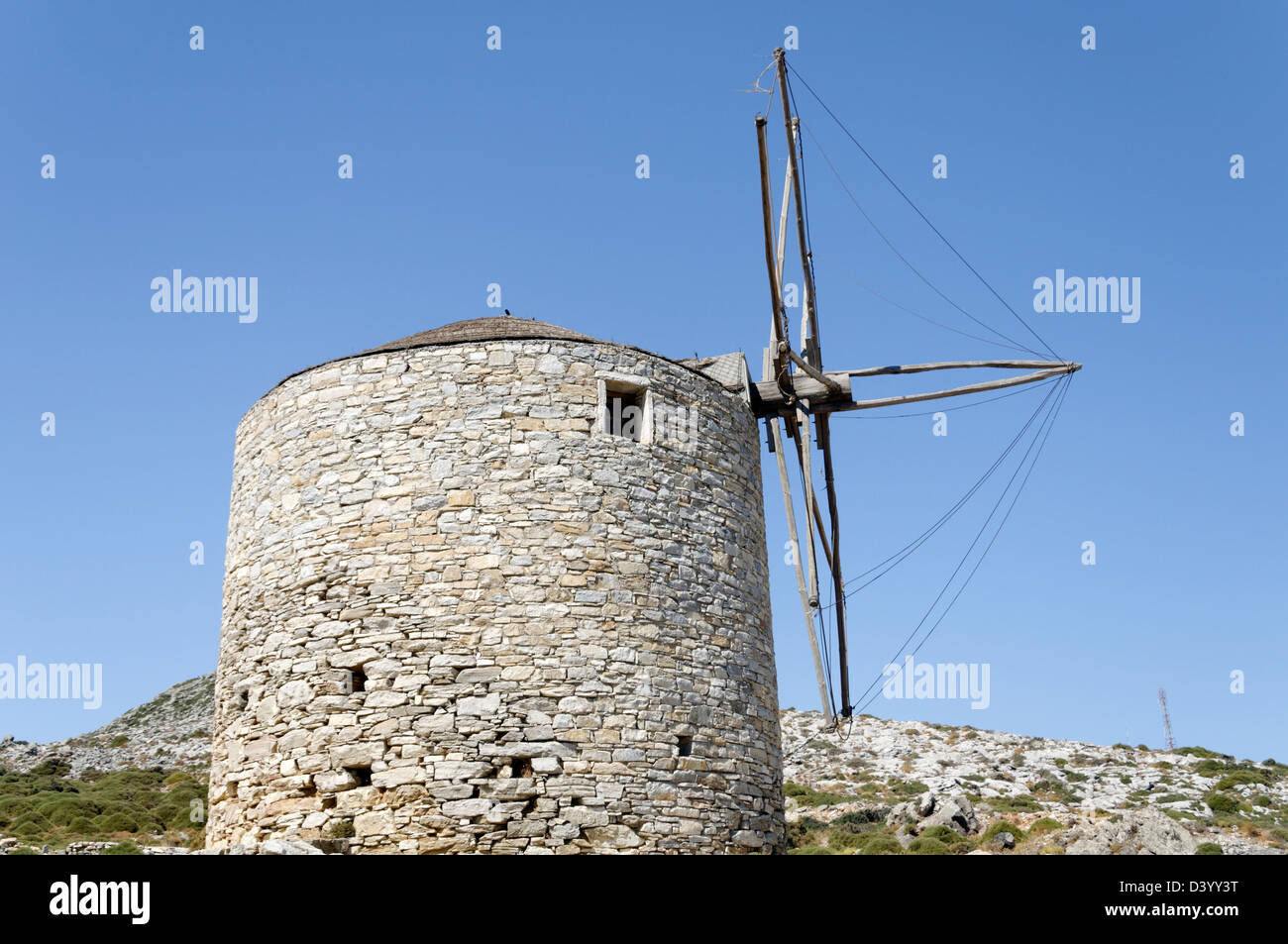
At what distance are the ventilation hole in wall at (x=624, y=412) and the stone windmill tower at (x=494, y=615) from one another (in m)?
0.02

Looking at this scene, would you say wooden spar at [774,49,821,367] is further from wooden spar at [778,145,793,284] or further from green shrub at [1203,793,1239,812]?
green shrub at [1203,793,1239,812]

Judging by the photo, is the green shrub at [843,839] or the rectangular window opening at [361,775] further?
the green shrub at [843,839]

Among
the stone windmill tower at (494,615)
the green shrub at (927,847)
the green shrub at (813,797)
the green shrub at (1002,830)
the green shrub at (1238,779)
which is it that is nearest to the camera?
the stone windmill tower at (494,615)

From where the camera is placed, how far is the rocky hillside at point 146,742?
3547cm

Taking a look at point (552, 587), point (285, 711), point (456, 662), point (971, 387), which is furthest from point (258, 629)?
point (971, 387)

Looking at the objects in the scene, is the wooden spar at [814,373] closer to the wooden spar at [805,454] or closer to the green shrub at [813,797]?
the wooden spar at [805,454]

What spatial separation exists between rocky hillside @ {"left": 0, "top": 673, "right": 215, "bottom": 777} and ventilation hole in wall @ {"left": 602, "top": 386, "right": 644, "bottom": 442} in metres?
26.0

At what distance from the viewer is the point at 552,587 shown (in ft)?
35.2

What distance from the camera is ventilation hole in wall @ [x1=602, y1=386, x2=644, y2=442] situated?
11.7m

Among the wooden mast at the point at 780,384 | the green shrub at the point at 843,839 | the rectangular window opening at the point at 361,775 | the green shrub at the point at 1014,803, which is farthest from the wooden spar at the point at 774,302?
the green shrub at the point at 1014,803

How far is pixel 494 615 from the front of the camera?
10.6 m

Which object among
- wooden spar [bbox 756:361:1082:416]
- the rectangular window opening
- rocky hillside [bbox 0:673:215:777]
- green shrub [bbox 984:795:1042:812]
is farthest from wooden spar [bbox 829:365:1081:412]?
rocky hillside [bbox 0:673:215:777]

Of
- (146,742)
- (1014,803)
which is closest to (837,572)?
(1014,803)
